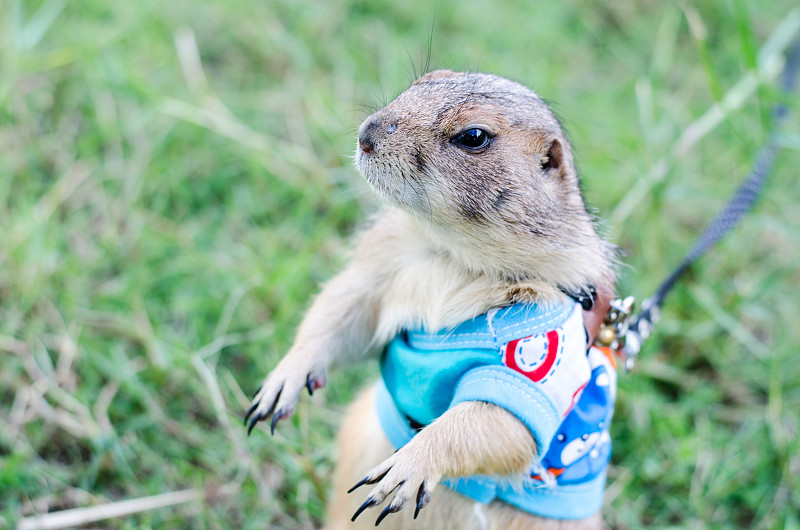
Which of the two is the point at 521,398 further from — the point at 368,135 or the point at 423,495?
the point at 368,135

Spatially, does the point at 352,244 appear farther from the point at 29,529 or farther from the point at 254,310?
the point at 29,529

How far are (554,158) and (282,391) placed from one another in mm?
1190

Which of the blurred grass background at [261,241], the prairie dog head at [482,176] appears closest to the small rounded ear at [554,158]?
the prairie dog head at [482,176]

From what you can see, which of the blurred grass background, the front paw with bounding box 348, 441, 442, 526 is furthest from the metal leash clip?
the blurred grass background

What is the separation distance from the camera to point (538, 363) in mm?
1994

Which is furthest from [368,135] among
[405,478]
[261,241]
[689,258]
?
[261,241]

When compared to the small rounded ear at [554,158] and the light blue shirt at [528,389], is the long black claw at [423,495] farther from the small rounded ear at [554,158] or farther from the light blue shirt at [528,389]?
the small rounded ear at [554,158]

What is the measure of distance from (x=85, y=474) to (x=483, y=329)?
1.99 meters

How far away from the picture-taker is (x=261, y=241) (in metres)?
4.09

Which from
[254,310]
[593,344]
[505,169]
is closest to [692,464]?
[593,344]

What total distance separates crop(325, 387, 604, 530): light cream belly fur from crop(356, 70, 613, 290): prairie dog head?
75 centimetres

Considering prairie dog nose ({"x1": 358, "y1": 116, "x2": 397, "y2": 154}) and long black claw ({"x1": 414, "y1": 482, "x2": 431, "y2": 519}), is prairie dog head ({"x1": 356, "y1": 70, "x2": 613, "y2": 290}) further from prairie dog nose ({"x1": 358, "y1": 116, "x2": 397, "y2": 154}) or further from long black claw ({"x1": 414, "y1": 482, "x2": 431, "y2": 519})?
long black claw ({"x1": 414, "y1": 482, "x2": 431, "y2": 519})

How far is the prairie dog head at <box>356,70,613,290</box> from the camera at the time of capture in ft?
6.76

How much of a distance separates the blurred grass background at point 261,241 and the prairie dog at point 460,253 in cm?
78
